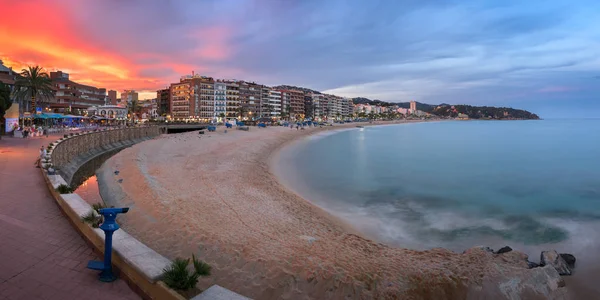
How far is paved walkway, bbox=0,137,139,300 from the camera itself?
16.4 feet

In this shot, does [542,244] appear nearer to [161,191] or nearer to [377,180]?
[377,180]

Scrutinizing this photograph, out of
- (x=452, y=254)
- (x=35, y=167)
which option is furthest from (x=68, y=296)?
(x=35, y=167)

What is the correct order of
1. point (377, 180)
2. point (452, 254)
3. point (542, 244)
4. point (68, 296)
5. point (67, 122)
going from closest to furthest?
point (68, 296)
point (452, 254)
point (542, 244)
point (377, 180)
point (67, 122)

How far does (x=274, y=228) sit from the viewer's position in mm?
11969

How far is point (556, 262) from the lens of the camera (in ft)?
33.0

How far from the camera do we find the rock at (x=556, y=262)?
9.88 meters

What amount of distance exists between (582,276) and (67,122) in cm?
8663

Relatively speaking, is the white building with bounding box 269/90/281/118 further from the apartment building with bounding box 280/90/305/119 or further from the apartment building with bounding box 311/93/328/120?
the apartment building with bounding box 311/93/328/120

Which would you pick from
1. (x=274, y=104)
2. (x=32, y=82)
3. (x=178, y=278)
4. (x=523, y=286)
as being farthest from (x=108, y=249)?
(x=274, y=104)

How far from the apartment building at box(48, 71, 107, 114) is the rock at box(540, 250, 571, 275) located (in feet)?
336

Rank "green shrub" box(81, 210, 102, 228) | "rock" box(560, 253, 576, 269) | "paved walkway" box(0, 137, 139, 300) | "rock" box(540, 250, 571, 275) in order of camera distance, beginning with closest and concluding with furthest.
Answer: "paved walkway" box(0, 137, 139, 300) → "green shrub" box(81, 210, 102, 228) → "rock" box(540, 250, 571, 275) → "rock" box(560, 253, 576, 269)

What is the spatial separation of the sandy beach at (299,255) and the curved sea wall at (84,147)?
8.59m

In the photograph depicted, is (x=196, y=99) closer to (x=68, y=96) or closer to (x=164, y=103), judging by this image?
(x=164, y=103)

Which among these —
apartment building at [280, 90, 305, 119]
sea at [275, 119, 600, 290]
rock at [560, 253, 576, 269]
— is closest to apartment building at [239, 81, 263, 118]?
apartment building at [280, 90, 305, 119]
